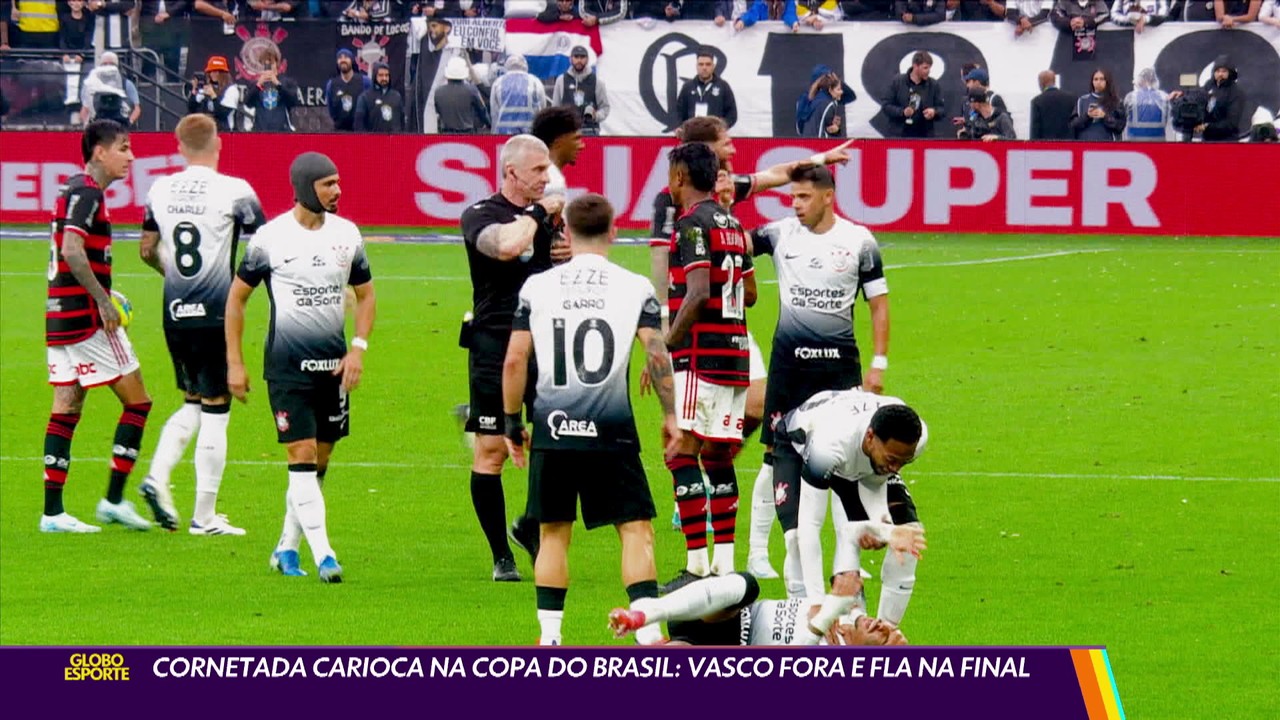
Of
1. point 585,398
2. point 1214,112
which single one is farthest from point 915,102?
point 585,398

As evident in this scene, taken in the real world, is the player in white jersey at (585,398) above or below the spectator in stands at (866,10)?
below

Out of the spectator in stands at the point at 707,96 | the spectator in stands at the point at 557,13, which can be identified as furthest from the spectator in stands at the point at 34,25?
the spectator in stands at the point at 707,96

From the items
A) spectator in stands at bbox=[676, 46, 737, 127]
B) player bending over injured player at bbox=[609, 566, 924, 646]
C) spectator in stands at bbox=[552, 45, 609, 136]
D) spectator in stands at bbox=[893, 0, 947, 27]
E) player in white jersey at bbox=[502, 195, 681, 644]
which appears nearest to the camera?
player bending over injured player at bbox=[609, 566, 924, 646]

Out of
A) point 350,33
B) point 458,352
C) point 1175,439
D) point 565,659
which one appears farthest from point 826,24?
point 565,659

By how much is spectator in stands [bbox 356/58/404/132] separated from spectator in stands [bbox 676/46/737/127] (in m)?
4.62

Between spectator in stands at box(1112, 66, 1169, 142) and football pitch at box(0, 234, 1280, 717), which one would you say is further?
spectator in stands at box(1112, 66, 1169, 142)

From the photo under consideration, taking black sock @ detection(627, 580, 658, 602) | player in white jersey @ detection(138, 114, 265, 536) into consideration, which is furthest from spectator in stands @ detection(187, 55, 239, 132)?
black sock @ detection(627, 580, 658, 602)

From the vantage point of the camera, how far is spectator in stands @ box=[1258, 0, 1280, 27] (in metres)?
35.2

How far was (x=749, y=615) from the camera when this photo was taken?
29.4ft

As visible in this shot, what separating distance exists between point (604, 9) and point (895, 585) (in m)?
27.6

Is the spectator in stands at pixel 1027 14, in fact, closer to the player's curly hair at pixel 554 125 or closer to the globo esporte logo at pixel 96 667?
the player's curly hair at pixel 554 125

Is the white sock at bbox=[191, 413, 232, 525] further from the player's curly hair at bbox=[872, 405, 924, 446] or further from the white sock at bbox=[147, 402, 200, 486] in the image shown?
the player's curly hair at bbox=[872, 405, 924, 446]

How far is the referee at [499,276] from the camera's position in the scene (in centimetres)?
1113

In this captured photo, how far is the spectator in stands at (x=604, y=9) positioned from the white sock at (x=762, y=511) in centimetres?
2458
